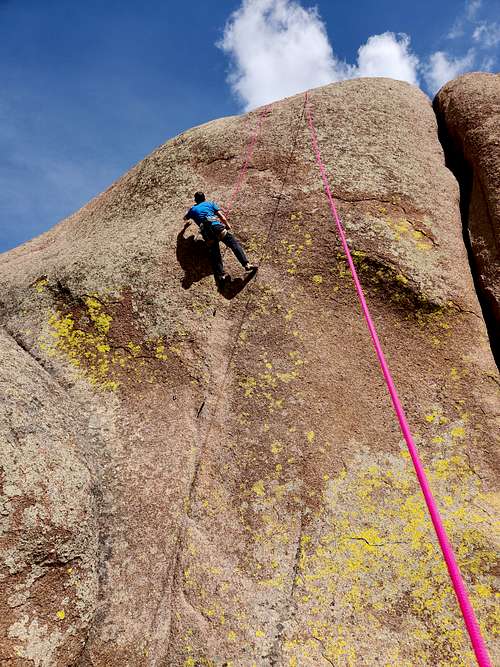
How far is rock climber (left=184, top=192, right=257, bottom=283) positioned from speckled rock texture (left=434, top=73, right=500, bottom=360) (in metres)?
4.49

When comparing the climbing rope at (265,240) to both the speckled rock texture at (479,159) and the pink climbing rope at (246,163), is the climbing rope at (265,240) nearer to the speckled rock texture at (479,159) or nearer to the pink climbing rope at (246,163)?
the pink climbing rope at (246,163)

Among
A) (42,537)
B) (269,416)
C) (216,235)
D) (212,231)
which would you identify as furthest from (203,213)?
(42,537)

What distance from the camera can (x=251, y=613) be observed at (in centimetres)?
516

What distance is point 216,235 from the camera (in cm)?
834

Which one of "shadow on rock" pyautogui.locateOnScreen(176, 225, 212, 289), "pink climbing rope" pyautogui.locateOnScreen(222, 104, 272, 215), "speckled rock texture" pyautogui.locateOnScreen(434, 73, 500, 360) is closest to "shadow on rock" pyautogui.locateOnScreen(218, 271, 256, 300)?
"shadow on rock" pyautogui.locateOnScreen(176, 225, 212, 289)

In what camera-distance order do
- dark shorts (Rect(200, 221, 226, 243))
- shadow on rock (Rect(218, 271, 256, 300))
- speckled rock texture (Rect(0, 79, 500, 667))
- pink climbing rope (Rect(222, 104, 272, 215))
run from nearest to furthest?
speckled rock texture (Rect(0, 79, 500, 667)) < shadow on rock (Rect(218, 271, 256, 300)) < dark shorts (Rect(200, 221, 226, 243)) < pink climbing rope (Rect(222, 104, 272, 215))

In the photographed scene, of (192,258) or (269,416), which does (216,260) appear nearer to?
(192,258)

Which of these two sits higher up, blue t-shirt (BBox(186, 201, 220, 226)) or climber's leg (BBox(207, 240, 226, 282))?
blue t-shirt (BBox(186, 201, 220, 226))

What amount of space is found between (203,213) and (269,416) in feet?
13.7

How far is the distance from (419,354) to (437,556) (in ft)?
10.2

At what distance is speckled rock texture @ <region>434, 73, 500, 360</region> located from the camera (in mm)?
8492

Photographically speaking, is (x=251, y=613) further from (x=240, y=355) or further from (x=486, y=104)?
(x=486, y=104)

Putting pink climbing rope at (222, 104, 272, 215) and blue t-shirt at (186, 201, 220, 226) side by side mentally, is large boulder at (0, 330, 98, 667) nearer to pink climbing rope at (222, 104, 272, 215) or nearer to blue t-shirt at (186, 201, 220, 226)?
blue t-shirt at (186, 201, 220, 226)

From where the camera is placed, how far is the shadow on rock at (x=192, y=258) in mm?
8477
